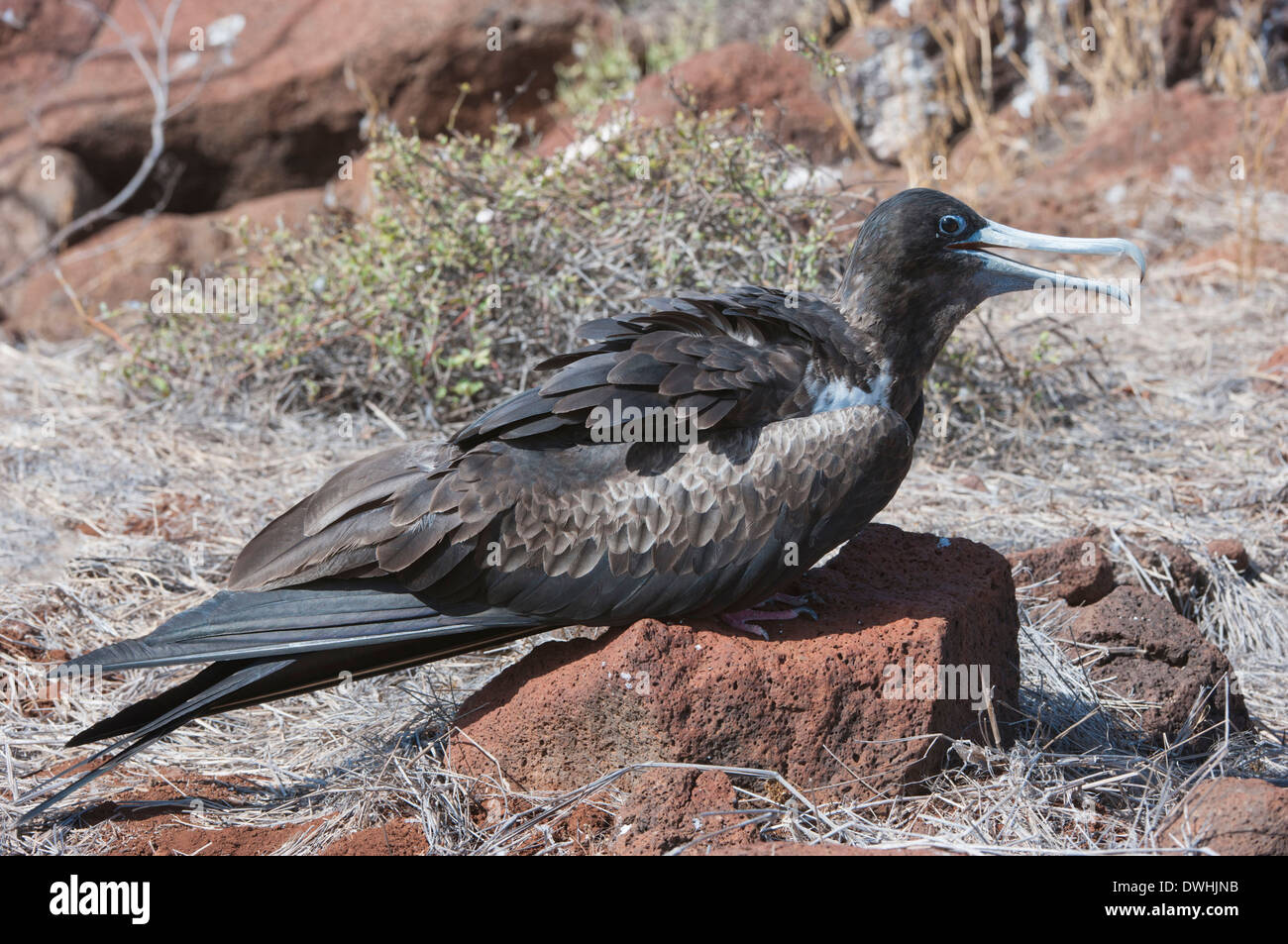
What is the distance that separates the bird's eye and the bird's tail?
60.8 inches

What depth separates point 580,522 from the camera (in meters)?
3.21

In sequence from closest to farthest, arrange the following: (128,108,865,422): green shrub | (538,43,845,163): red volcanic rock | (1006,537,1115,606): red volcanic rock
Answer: (1006,537,1115,606): red volcanic rock, (128,108,865,422): green shrub, (538,43,845,163): red volcanic rock

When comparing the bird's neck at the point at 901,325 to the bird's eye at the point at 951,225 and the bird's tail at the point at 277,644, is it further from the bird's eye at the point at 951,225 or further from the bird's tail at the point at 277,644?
the bird's tail at the point at 277,644

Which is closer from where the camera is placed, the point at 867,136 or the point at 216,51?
the point at 216,51

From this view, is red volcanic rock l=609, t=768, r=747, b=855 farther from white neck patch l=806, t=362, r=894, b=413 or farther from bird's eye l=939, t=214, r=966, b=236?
bird's eye l=939, t=214, r=966, b=236

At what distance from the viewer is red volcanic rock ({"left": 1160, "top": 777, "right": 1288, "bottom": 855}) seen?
2723 mm

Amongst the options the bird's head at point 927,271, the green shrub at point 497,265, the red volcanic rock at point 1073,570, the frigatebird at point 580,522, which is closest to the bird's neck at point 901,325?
the bird's head at point 927,271

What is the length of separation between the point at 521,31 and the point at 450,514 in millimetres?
7084

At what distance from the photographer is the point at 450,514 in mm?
3229

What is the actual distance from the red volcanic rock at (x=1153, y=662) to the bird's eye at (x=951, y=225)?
1.45 metres

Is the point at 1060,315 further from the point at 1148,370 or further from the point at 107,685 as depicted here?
the point at 107,685

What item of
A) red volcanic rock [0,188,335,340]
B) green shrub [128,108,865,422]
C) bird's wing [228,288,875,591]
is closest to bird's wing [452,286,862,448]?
bird's wing [228,288,875,591]

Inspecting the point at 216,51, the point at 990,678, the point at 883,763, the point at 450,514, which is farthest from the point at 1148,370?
the point at 216,51

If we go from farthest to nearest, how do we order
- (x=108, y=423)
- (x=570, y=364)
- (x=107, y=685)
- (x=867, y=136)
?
1. (x=867, y=136)
2. (x=108, y=423)
3. (x=107, y=685)
4. (x=570, y=364)
